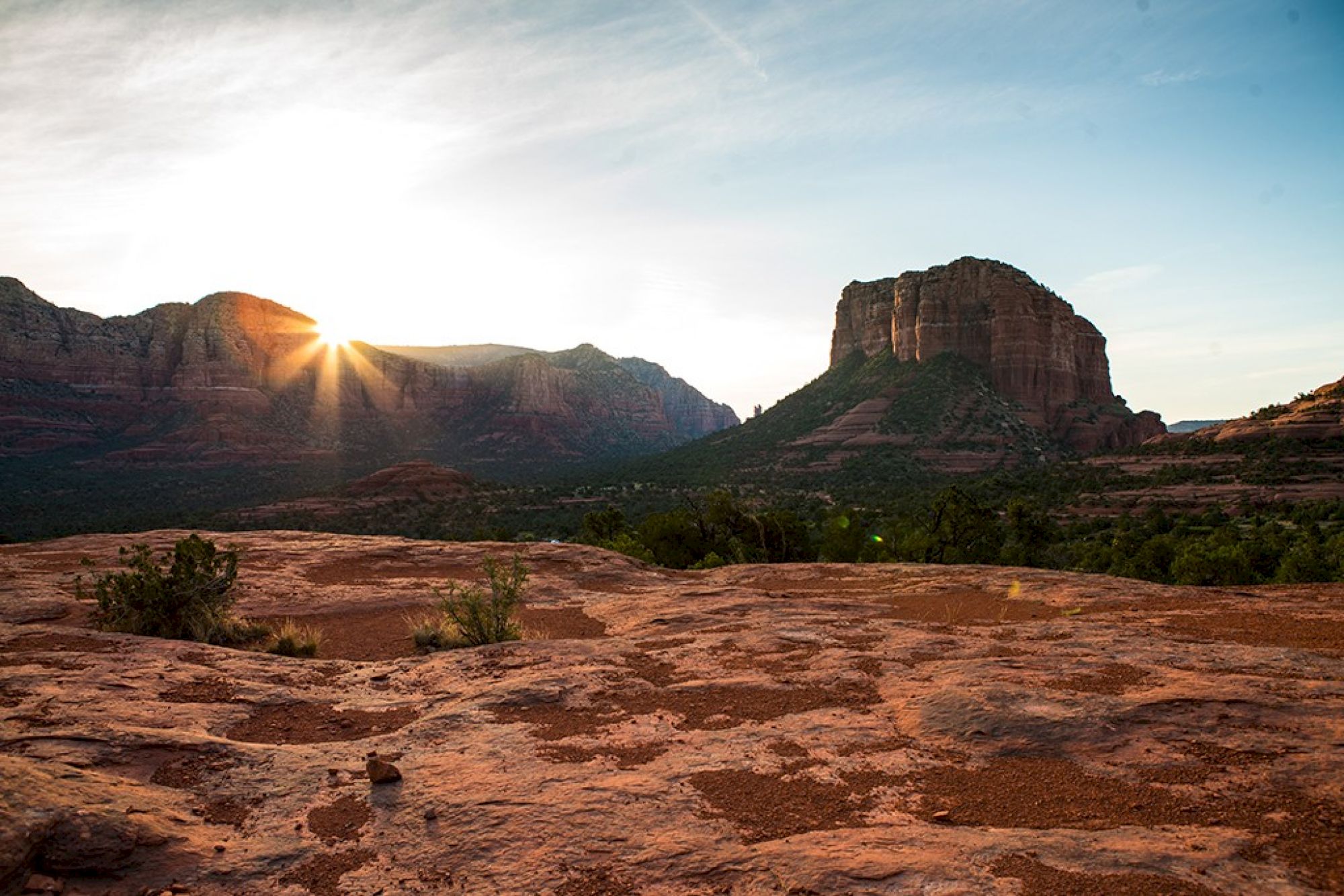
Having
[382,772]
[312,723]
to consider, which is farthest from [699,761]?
[312,723]

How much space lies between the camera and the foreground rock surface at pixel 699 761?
12.4 ft

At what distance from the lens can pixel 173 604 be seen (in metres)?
9.97

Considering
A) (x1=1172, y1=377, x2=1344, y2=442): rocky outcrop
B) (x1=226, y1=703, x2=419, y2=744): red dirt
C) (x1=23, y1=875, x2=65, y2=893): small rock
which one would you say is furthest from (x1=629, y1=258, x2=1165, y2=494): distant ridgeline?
(x1=23, y1=875, x2=65, y2=893): small rock

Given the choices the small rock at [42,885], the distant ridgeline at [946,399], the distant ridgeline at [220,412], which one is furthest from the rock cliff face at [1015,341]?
the small rock at [42,885]

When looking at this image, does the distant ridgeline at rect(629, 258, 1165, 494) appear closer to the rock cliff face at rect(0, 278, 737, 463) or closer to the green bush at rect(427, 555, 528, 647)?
the rock cliff face at rect(0, 278, 737, 463)

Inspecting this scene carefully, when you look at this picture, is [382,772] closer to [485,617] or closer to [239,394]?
[485,617]

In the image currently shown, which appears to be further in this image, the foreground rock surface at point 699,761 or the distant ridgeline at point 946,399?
the distant ridgeline at point 946,399

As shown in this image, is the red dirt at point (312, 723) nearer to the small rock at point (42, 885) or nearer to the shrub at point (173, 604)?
the small rock at point (42, 885)

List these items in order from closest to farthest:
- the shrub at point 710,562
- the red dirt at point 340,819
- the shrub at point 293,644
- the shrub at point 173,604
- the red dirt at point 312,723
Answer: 1. the red dirt at point 340,819
2. the red dirt at point 312,723
3. the shrub at point 293,644
4. the shrub at point 173,604
5. the shrub at point 710,562

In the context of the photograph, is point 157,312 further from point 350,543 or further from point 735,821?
point 735,821

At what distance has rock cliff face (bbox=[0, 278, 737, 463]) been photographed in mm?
90500

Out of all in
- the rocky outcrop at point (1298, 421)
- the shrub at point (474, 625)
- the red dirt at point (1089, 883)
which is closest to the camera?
the red dirt at point (1089, 883)

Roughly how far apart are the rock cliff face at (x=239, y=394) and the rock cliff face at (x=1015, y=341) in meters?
69.2

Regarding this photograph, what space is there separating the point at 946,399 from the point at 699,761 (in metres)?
87.0
